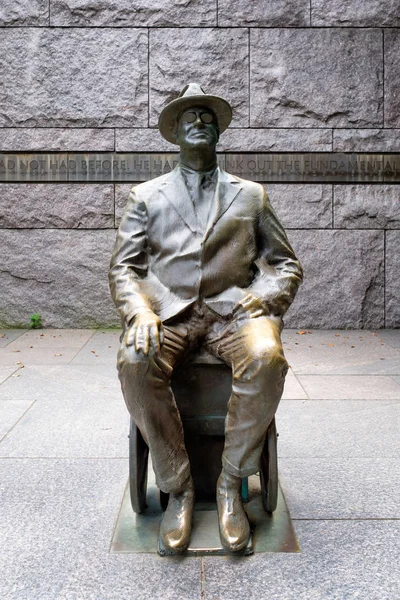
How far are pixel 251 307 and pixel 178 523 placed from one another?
1.00 m

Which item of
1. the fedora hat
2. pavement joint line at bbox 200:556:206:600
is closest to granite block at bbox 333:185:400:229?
the fedora hat

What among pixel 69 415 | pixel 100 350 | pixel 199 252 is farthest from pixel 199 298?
pixel 100 350

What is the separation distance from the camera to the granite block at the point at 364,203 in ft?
26.0

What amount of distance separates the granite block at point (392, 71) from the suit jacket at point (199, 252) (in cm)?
561

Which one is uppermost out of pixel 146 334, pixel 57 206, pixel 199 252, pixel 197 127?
pixel 197 127

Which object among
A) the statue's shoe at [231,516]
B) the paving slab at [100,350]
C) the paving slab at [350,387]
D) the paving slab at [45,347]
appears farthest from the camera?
the paving slab at [45,347]

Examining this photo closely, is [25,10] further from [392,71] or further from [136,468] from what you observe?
[136,468]

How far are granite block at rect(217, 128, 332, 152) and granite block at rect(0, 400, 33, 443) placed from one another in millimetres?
4585

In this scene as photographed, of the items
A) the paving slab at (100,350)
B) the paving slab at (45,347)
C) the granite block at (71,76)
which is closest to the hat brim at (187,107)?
the paving slab at (100,350)

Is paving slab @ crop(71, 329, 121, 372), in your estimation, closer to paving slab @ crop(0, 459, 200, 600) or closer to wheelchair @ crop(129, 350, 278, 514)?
paving slab @ crop(0, 459, 200, 600)

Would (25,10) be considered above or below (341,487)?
above

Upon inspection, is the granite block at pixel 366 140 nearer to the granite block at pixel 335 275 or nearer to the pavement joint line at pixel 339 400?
the granite block at pixel 335 275

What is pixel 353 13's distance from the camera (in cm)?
785

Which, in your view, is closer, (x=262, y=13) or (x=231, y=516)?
(x=231, y=516)
